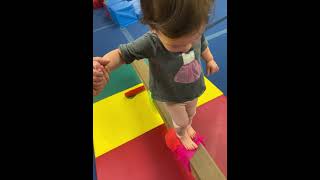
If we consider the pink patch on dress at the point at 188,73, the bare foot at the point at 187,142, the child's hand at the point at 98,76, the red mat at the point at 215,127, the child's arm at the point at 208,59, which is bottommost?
the red mat at the point at 215,127

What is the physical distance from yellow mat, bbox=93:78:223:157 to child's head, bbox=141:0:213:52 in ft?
2.58

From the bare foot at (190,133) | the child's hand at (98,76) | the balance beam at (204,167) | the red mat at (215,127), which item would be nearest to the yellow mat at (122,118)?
the red mat at (215,127)

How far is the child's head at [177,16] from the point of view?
2.16 ft

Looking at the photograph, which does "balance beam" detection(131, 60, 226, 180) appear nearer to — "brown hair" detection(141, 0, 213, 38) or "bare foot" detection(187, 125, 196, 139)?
"bare foot" detection(187, 125, 196, 139)

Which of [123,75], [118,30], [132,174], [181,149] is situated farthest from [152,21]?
[118,30]

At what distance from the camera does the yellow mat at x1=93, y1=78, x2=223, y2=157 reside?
140 centimetres

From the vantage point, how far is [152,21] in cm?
71

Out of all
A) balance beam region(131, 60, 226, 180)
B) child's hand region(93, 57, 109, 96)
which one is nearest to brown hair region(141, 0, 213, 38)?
child's hand region(93, 57, 109, 96)

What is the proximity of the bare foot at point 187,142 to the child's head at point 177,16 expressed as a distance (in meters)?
0.59

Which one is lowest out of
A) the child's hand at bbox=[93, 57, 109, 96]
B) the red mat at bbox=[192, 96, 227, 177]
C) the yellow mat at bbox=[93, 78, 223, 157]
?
the red mat at bbox=[192, 96, 227, 177]

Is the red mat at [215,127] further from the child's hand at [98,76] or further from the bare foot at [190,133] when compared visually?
the child's hand at [98,76]

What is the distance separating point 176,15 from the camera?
2.18 ft

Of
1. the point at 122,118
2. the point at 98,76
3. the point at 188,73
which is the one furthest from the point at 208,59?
the point at 122,118
